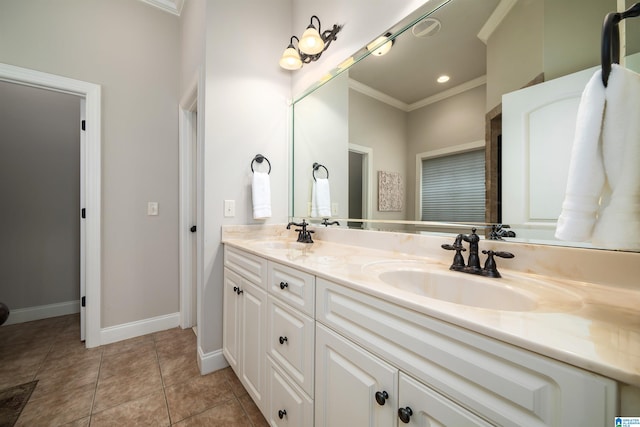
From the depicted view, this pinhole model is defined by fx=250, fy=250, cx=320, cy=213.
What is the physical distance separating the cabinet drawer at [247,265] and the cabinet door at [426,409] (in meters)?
0.74

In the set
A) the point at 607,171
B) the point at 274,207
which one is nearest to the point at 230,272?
the point at 274,207

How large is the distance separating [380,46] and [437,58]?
1.22 ft

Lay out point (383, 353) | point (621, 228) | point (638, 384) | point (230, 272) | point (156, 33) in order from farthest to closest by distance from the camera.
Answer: point (156, 33), point (230, 272), point (383, 353), point (621, 228), point (638, 384)

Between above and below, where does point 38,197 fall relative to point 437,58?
below

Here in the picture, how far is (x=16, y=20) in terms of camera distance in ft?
5.64

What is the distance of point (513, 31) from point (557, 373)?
3.54 ft

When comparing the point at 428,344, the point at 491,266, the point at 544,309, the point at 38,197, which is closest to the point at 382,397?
the point at 428,344

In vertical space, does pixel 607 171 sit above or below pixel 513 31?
below

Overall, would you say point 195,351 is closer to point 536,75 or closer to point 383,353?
point 383,353

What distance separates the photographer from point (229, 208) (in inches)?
68.2

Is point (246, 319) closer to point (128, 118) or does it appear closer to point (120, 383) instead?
point (120, 383)

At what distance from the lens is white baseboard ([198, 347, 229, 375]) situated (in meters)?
1.62

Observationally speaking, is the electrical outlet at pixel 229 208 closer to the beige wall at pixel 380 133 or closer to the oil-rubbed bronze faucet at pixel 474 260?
the beige wall at pixel 380 133

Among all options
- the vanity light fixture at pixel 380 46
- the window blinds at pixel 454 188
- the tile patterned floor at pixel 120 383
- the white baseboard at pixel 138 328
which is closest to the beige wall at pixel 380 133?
the window blinds at pixel 454 188
